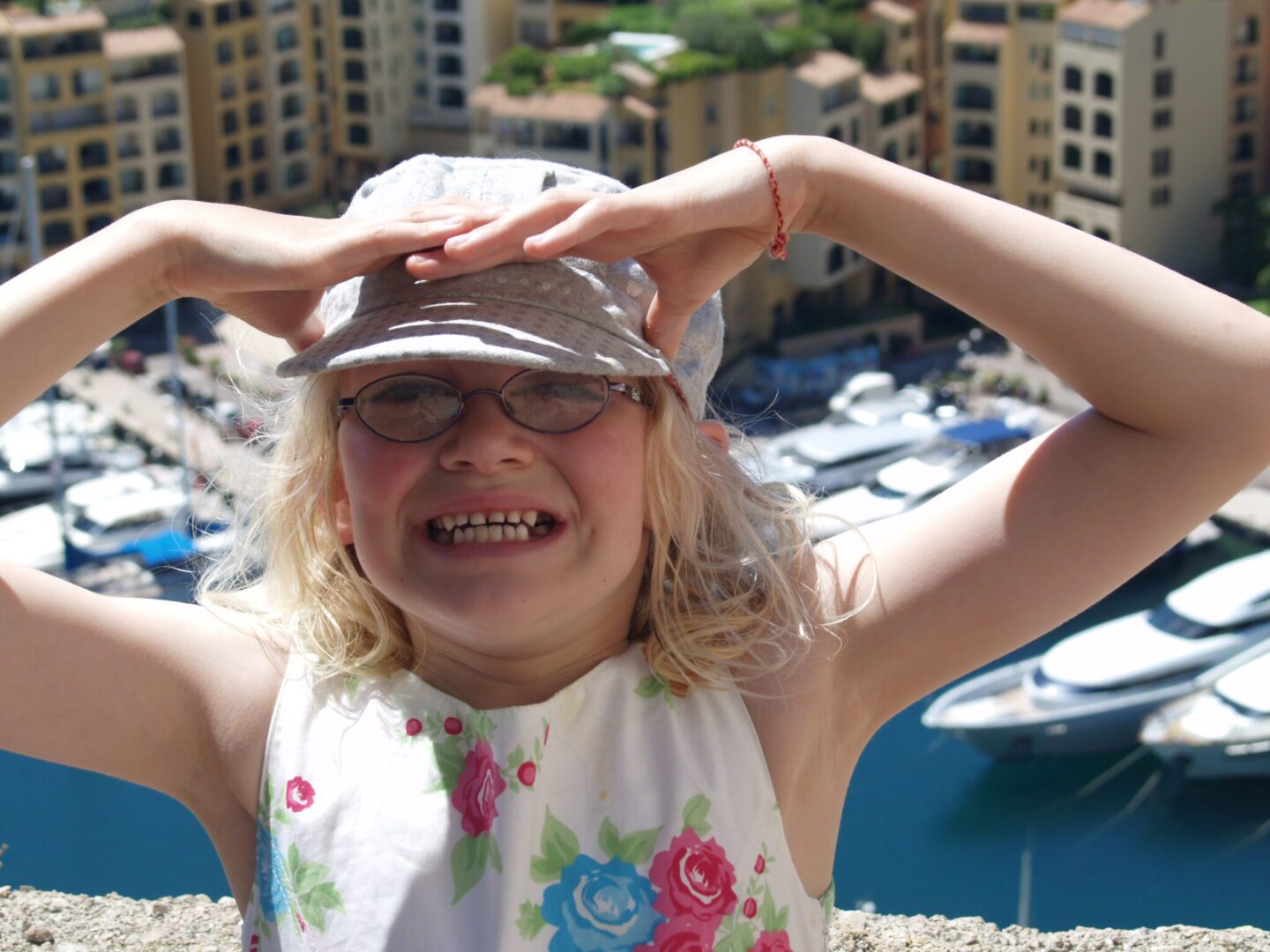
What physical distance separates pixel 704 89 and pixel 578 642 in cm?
1856

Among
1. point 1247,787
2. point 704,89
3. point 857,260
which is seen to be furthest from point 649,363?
point 857,260

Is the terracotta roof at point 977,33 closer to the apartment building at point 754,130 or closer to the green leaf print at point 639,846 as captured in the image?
the apartment building at point 754,130

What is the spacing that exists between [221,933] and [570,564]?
3.83 ft

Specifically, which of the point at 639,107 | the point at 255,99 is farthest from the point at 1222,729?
the point at 255,99

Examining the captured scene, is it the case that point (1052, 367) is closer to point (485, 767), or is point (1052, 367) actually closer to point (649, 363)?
point (649, 363)

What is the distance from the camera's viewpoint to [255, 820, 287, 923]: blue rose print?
1.43 m

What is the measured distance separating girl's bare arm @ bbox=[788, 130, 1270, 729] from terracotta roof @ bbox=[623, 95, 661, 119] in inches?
699

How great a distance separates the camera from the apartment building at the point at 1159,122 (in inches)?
776

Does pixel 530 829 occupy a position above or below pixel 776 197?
below

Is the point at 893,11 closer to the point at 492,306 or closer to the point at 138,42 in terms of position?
the point at 138,42

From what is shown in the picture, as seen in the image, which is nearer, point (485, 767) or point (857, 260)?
point (485, 767)

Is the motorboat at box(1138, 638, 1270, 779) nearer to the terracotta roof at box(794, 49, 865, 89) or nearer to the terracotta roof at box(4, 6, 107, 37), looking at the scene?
the terracotta roof at box(794, 49, 865, 89)

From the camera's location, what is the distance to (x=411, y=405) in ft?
4.50

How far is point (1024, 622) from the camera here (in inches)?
57.7
